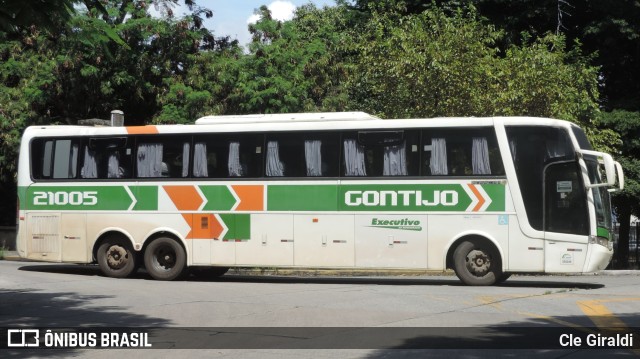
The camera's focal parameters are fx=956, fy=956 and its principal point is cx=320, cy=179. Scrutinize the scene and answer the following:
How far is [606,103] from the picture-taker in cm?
3550

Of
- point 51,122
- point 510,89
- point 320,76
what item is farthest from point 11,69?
point 510,89

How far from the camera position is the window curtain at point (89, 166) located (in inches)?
855

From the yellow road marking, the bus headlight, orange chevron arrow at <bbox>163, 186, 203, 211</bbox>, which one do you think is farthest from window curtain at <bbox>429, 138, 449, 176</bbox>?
orange chevron arrow at <bbox>163, 186, 203, 211</bbox>

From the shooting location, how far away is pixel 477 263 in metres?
19.4

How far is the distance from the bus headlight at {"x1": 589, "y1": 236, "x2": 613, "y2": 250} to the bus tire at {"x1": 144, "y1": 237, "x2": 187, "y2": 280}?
28.3 feet

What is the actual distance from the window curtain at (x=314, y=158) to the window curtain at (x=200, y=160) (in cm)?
229

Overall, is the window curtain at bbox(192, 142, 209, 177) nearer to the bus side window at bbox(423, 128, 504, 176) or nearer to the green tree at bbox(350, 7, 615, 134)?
the bus side window at bbox(423, 128, 504, 176)

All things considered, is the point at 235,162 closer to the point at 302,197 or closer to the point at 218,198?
the point at 218,198

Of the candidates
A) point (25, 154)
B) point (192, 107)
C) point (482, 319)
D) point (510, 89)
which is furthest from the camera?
point (192, 107)

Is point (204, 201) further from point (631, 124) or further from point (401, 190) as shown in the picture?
point (631, 124)

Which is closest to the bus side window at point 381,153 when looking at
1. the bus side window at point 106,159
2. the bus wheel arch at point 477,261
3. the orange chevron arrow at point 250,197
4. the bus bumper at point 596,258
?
the bus wheel arch at point 477,261

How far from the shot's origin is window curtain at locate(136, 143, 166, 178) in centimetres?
2127

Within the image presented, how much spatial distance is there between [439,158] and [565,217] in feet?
9.04

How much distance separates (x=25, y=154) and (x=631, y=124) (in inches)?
814
